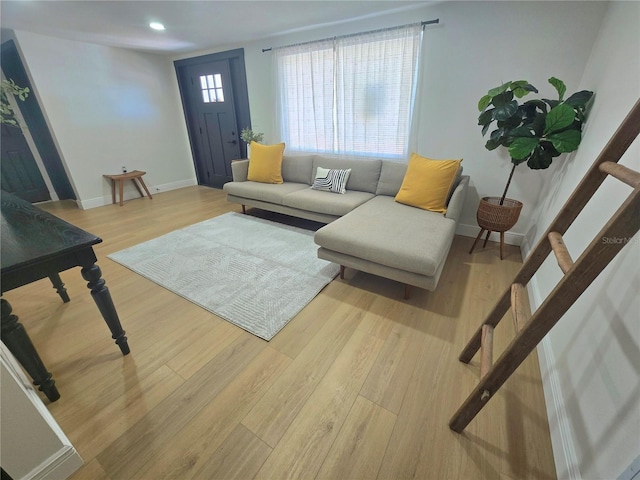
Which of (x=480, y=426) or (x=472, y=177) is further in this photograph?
(x=472, y=177)

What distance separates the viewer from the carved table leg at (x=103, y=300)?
124 centimetres

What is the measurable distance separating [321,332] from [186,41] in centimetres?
435

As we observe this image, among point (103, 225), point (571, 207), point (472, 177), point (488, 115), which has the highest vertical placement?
point (488, 115)

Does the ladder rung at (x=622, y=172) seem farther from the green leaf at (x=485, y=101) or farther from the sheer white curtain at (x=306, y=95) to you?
the sheer white curtain at (x=306, y=95)

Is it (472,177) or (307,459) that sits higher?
(472,177)

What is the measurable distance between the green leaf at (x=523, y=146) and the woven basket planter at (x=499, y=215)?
1.57ft

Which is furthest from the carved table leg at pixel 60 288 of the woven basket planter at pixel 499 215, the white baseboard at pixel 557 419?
the woven basket planter at pixel 499 215

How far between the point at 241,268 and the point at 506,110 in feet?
8.26

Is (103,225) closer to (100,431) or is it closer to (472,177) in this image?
(100,431)

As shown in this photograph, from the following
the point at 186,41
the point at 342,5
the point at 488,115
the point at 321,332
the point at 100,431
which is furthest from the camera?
the point at 186,41

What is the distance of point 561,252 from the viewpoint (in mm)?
893

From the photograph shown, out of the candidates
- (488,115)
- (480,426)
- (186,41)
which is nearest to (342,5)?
(488,115)

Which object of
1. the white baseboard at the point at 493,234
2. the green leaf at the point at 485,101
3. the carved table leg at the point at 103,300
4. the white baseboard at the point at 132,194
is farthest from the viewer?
the white baseboard at the point at 132,194

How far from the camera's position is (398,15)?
266 centimetres
